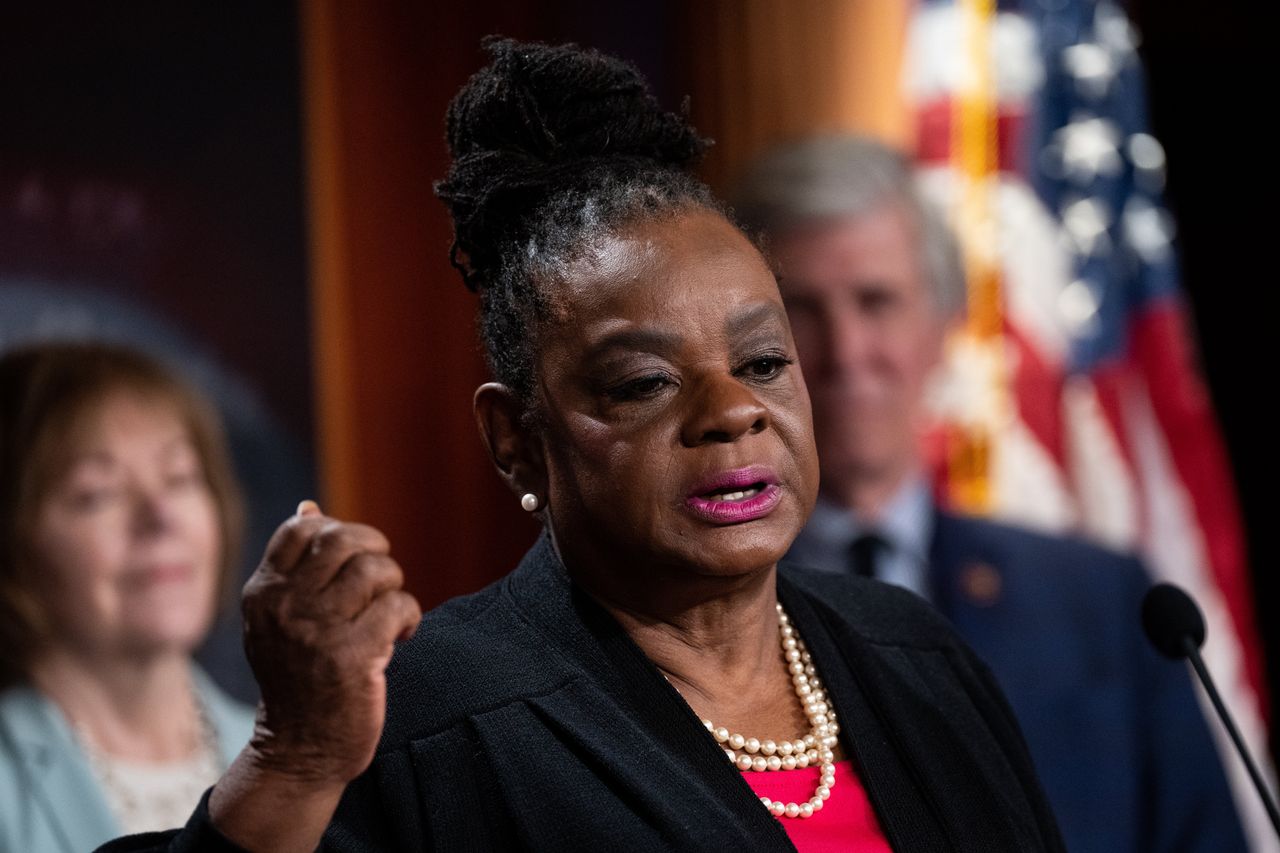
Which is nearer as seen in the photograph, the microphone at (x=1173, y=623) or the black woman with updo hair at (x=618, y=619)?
the black woman with updo hair at (x=618, y=619)

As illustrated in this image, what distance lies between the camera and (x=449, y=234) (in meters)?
2.98

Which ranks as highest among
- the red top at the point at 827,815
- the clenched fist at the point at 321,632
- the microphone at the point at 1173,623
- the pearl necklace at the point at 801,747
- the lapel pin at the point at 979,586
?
the clenched fist at the point at 321,632

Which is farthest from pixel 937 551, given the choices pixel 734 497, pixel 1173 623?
pixel 734 497

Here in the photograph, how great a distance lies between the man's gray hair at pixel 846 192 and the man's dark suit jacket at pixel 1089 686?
1.78ft

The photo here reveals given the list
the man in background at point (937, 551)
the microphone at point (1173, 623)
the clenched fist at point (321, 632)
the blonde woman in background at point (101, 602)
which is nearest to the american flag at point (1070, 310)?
the man in background at point (937, 551)

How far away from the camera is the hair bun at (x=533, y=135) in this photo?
148cm

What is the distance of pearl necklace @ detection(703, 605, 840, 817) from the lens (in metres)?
1.42

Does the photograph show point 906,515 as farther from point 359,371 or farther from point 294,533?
point 294,533

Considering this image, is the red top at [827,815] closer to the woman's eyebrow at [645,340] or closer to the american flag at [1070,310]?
the woman's eyebrow at [645,340]

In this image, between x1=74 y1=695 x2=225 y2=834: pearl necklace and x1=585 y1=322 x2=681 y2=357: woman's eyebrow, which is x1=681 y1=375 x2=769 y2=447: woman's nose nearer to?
x1=585 y1=322 x2=681 y2=357: woman's eyebrow

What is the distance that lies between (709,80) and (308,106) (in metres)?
0.98

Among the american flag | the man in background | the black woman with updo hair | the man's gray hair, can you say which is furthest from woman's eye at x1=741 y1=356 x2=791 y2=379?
the american flag

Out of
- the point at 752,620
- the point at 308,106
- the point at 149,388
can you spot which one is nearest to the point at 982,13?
the point at 308,106

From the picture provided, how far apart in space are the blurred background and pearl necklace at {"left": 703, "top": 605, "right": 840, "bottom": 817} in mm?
1362
